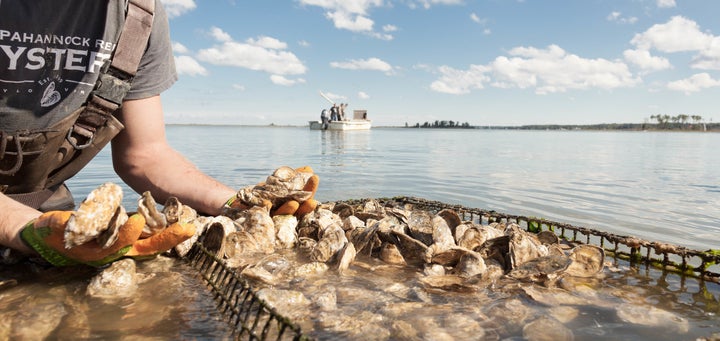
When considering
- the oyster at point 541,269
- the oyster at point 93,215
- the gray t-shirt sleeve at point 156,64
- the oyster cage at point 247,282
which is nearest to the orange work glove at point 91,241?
the oyster at point 93,215

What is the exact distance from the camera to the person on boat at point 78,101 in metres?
3.06

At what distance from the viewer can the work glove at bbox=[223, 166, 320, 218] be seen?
150 inches

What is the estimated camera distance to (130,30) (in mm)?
3414

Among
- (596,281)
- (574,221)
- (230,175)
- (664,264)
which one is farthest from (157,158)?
(230,175)

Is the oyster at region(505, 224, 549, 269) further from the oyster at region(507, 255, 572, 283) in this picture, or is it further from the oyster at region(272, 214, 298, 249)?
the oyster at region(272, 214, 298, 249)

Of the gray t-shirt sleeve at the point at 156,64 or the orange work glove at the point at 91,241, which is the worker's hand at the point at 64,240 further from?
the gray t-shirt sleeve at the point at 156,64

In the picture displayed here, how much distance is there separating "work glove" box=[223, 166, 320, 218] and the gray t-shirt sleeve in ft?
4.17

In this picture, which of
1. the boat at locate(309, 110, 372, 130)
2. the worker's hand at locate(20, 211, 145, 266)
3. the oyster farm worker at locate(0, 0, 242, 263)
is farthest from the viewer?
the boat at locate(309, 110, 372, 130)

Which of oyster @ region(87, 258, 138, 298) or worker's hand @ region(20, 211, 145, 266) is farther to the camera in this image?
oyster @ region(87, 258, 138, 298)

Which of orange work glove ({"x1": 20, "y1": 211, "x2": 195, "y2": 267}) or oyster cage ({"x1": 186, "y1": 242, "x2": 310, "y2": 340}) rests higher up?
orange work glove ({"x1": 20, "y1": 211, "x2": 195, "y2": 267})

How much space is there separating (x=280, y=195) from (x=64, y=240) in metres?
1.86

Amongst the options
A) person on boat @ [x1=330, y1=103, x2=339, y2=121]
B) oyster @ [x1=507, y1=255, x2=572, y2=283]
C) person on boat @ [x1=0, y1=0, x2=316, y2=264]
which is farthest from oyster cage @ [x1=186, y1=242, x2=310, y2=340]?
person on boat @ [x1=330, y1=103, x2=339, y2=121]

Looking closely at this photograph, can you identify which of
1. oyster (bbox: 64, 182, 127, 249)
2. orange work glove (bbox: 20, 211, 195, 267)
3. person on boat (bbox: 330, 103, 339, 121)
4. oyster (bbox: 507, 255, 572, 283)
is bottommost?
oyster (bbox: 507, 255, 572, 283)

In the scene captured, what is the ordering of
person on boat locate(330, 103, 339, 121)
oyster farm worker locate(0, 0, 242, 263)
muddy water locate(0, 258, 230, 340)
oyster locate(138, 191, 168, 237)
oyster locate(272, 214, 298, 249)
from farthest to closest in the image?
person on boat locate(330, 103, 339, 121) < oyster locate(272, 214, 298, 249) < oyster farm worker locate(0, 0, 242, 263) < oyster locate(138, 191, 168, 237) < muddy water locate(0, 258, 230, 340)
